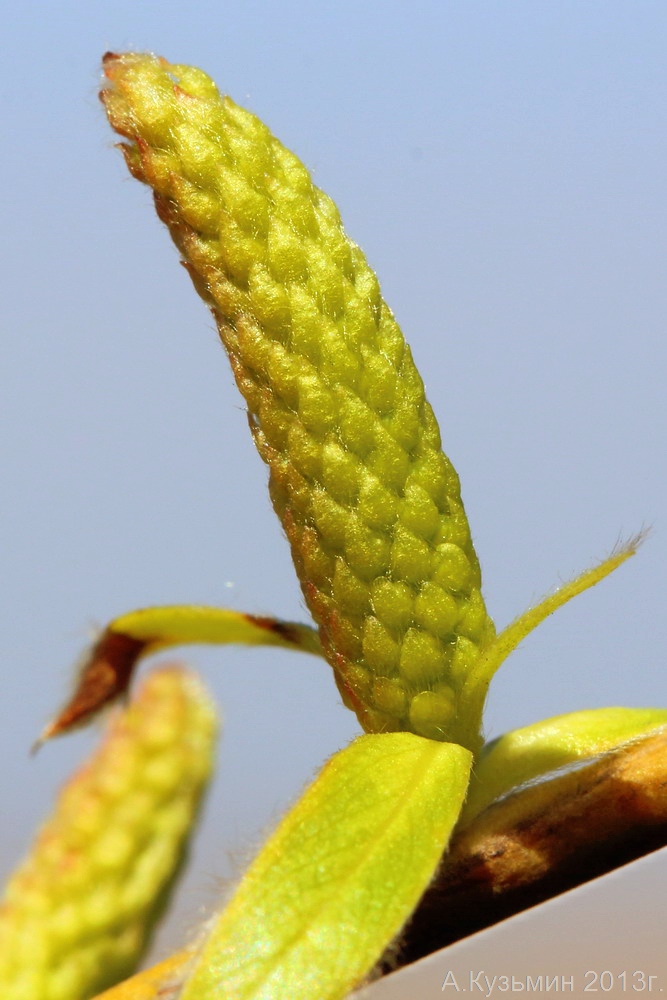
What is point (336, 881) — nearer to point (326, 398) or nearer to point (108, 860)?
point (326, 398)

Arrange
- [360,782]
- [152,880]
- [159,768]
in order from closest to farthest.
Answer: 1. [360,782]
2. [152,880]
3. [159,768]

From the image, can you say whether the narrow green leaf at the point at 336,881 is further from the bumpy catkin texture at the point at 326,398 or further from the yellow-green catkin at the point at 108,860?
the yellow-green catkin at the point at 108,860

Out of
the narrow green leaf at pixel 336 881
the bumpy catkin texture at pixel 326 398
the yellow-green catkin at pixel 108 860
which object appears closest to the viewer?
the narrow green leaf at pixel 336 881

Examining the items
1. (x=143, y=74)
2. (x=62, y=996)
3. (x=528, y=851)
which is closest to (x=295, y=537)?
(x=528, y=851)

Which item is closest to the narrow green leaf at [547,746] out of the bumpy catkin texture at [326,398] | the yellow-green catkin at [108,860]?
the bumpy catkin texture at [326,398]

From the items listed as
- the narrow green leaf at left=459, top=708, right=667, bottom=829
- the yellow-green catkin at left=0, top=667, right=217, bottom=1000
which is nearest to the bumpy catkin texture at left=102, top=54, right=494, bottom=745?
the narrow green leaf at left=459, top=708, right=667, bottom=829

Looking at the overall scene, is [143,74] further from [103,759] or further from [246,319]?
[103,759]
